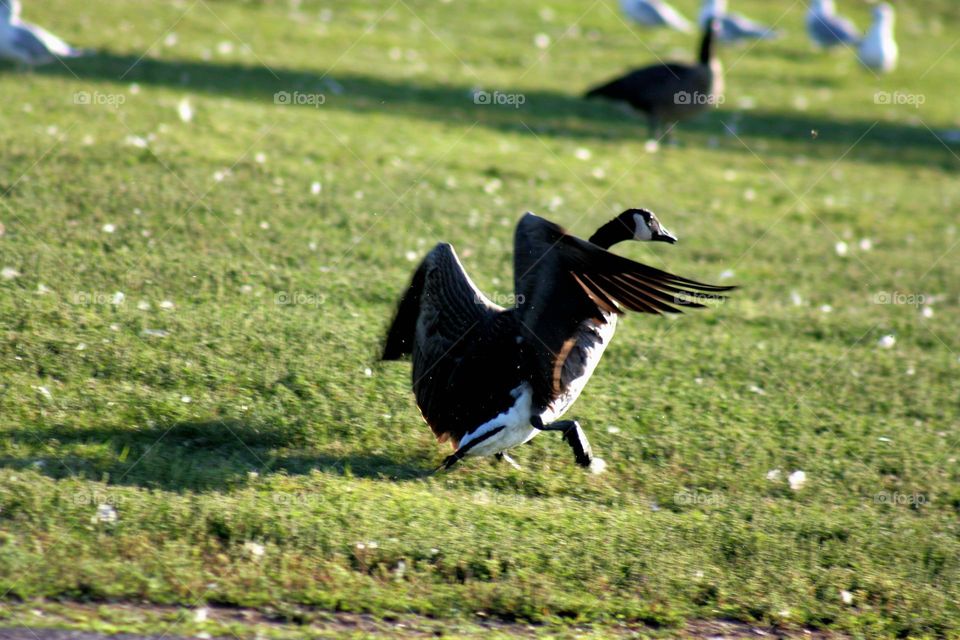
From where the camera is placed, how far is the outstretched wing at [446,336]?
217 inches

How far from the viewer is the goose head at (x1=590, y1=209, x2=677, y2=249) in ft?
19.4

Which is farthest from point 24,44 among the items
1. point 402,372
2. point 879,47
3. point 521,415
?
point 879,47

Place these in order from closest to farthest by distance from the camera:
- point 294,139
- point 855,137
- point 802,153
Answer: point 294,139 → point 802,153 → point 855,137

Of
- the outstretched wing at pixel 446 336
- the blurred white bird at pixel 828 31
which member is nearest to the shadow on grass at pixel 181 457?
the outstretched wing at pixel 446 336

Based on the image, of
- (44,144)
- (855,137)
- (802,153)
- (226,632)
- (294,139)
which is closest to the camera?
(226,632)

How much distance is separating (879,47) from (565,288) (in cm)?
1580

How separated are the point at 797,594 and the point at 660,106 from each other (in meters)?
8.86

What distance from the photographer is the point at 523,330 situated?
5.30m

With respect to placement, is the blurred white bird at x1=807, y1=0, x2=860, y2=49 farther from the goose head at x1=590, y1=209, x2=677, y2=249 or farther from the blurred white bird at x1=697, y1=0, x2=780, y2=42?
the goose head at x1=590, y1=209, x2=677, y2=249

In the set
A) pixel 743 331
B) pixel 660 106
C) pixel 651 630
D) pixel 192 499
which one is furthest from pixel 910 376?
pixel 660 106

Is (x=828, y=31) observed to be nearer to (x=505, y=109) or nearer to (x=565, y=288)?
(x=505, y=109)

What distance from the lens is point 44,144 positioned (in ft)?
29.5

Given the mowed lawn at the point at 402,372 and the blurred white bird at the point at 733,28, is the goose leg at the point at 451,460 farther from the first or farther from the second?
the blurred white bird at the point at 733,28

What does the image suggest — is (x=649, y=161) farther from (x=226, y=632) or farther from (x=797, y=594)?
(x=226, y=632)
